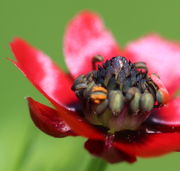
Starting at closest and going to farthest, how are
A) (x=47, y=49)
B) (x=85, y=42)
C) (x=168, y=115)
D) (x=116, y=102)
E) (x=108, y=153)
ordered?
(x=108, y=153), (x=116, y=102), (x=168, y=115), (x=85, y=42), (x=47, y=49)

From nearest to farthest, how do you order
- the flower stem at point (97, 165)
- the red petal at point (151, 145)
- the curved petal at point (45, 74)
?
the red petal at point (151, 145), the flower stem at point (97, 165), the curved petal at point (45, 74)

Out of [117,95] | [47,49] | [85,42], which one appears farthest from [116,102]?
[47,49]

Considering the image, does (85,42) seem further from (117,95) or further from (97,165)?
(97,165)

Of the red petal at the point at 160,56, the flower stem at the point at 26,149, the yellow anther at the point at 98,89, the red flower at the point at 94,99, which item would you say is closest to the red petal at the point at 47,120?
the red flower at the point at 94,99

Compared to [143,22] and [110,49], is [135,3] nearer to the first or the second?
[143,22]

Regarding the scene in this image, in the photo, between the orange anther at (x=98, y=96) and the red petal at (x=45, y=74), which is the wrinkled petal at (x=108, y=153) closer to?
the orange anther at (x=98, y=96)

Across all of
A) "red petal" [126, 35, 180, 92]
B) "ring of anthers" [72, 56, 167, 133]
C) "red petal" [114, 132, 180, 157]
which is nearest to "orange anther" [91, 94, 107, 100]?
"ring of anthers" [72, 56, 167, 133]
